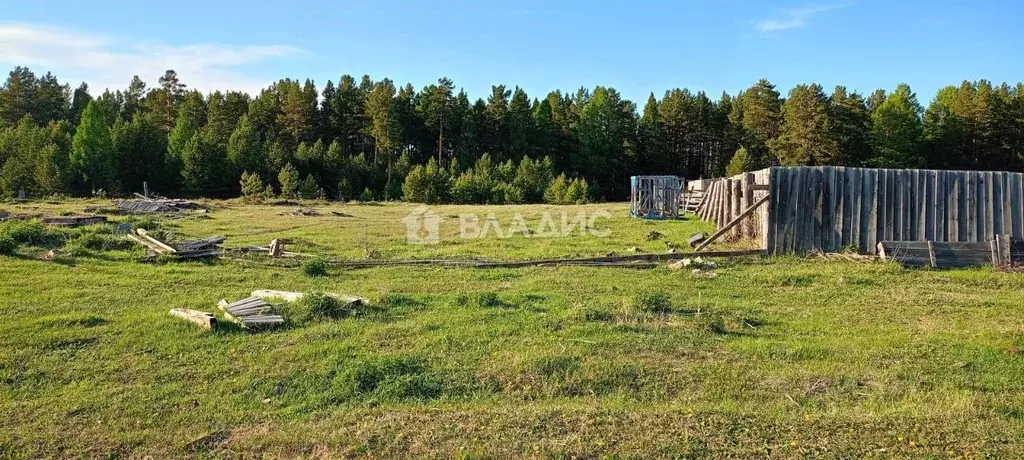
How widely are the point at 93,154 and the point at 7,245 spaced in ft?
120

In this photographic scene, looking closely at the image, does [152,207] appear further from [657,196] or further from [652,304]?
[652,304]

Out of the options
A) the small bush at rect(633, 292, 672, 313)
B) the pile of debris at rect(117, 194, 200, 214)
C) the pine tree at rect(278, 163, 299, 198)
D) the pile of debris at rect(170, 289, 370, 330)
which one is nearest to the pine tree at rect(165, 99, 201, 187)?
the pine tree at rect(278, 163, 299, 198)

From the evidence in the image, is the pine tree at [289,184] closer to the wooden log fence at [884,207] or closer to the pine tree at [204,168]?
the pine tree at [204,168]

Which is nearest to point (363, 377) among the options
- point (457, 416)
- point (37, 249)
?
point (457, 416)

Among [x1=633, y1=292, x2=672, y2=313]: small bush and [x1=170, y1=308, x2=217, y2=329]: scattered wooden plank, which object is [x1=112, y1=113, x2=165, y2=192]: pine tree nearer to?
[x1=170, y1=308, x2=217, y2=329]: scattered wooden plank

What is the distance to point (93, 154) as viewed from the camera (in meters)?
44.4

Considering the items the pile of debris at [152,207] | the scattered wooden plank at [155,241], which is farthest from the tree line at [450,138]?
the scattered wooden plank at [155,241]

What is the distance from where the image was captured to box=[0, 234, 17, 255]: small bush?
13359 mm

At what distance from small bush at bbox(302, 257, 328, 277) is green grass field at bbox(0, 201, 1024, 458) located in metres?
0.43

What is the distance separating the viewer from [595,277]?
11852mm

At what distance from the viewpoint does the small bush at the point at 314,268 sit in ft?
40.2

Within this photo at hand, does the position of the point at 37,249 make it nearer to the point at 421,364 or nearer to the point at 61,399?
the point at 61,399

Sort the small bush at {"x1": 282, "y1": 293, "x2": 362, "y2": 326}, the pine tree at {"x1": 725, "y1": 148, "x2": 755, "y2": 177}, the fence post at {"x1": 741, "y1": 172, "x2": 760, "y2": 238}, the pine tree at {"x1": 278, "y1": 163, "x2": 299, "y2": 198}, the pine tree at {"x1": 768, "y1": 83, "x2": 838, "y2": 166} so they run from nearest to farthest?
the small bush at {"x1": 282, "y1": 293, "x2": 362, "y2": 326}, the fence post at {"x1": 741, "y1": 172, "x2": 760, "y2": 238}, the pine tree at {"x1": 278, "y1": 163, "x2": 299, "y2": 198}, the pine tree at {"x1": 725, "y1": 148, "x2": 755, "y2": 177}, the pine tree at {"x1": 768, "y1": 83, "x2": 838, "y2": 166}

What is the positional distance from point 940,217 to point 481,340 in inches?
474
